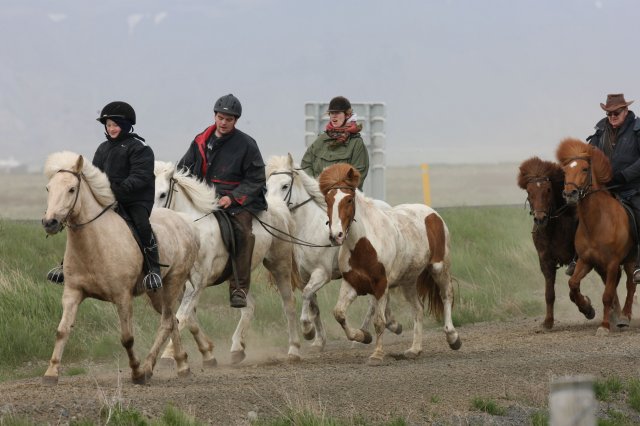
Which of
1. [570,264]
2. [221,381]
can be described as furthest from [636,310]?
[221,381]

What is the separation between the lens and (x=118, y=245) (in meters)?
10.8

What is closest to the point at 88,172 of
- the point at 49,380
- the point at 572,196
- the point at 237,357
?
the point at 49,380

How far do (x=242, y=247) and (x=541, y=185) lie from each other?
13.8ft

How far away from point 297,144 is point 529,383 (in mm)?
90035

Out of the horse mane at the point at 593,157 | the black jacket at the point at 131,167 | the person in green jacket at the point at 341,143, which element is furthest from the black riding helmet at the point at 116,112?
the horse mane at the point at 593,157

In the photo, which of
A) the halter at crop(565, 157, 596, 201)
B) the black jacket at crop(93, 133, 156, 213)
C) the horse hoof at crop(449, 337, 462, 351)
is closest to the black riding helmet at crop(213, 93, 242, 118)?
the black jacket at crop(93, 133, 156, 213)

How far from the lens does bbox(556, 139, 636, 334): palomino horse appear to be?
1533cm

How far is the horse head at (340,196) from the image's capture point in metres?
12.3

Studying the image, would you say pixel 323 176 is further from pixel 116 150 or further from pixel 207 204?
pixel 116 150

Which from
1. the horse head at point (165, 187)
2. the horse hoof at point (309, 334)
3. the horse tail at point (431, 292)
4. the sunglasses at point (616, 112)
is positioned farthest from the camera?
the sunglasses at point (616, 112)

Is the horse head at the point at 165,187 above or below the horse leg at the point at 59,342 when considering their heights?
above

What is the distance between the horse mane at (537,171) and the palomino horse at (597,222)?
309 millimetres

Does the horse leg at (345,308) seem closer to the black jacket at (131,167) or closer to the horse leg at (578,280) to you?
the black jacket at (131,167)

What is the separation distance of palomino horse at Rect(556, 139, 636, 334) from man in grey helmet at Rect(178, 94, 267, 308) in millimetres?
4001
